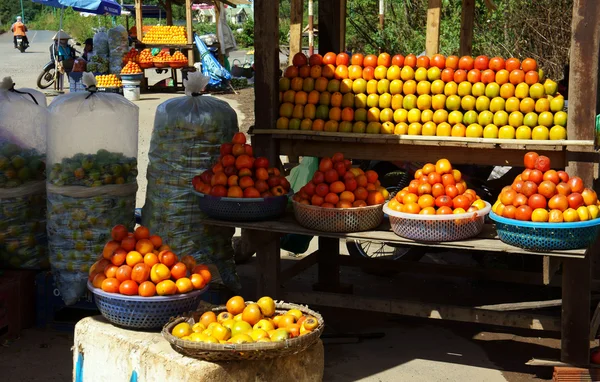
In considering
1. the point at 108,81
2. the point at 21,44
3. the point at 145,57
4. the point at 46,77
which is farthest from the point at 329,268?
the point at 21,44

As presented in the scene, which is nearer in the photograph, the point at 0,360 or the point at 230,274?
the point at 0,360

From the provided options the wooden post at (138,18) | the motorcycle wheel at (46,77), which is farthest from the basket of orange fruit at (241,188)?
the wooden post at (138,18)

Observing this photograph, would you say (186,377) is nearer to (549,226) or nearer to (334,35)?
(549,226)

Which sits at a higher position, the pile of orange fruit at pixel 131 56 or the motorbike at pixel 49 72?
the pile of orange fruit at pixel 131 56

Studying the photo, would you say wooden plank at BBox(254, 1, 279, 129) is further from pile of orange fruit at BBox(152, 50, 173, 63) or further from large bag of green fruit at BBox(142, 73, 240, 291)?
pile of orange fruit at BBox(152, 50, 173, 63)

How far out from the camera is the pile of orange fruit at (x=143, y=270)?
4062 millimetres

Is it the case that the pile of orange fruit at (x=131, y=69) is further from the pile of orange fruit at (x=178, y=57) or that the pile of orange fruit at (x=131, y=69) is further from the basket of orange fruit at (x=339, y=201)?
the basket of orange fruit at (x=339, y=201)

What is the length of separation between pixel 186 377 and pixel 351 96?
2388 millimetres

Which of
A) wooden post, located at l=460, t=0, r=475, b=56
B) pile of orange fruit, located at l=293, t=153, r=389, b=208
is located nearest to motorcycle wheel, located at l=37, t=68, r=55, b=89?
wooden post, located at l=460, t=0, r=475, b=56

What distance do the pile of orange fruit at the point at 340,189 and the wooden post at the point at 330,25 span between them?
1615 millimetres

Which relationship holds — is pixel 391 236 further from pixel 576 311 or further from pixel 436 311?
pixel 576 311

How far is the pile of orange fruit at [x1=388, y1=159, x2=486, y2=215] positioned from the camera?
178 inches

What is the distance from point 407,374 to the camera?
482 centimetres

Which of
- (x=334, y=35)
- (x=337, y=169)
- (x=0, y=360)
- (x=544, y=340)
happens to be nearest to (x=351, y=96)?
(x=337, y=169)
